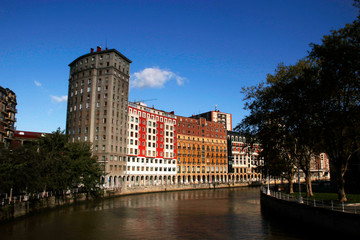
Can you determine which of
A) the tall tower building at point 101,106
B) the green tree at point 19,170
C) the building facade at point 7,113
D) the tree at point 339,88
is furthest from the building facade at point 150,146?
the tree at point 339,88

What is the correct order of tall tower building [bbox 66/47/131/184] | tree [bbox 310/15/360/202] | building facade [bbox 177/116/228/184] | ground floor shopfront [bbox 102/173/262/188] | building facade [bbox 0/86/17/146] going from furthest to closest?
building facade [bbox 177/116/228/184] < ground floor shopfront [bbox 102/173/262/188] < tall tower building [bbox 66/47/131/184] < building facade [bbox 0/86/17/146] < tree [bbox 310/15/360/202]

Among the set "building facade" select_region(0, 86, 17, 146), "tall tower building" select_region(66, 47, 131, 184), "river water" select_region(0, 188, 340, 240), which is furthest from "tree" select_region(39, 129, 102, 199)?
"building facade" select_region(0, 86, 17, 146)

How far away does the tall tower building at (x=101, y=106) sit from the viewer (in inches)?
3898

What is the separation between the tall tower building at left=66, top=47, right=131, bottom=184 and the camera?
99000mm

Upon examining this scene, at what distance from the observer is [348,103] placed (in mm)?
38469

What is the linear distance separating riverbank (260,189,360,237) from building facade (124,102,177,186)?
67.6 metres

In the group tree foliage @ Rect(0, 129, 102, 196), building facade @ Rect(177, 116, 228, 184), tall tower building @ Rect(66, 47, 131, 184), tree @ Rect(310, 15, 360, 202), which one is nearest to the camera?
tree @ Rect(310, 15, 360, 202)

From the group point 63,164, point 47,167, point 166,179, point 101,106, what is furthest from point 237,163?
point 47,167

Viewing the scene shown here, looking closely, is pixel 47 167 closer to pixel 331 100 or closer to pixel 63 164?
pixel 63 164

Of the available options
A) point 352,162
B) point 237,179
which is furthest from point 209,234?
point 237,179

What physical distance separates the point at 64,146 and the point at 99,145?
115 ft

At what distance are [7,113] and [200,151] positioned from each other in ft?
270

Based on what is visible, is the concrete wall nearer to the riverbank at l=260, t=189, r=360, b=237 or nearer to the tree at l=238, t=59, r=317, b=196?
the riverbank at l=260, t=189, r=360, b=237

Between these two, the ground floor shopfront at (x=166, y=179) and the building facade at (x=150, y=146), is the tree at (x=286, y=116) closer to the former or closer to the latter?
the ground floor shopfront at (x=166, y=179)
